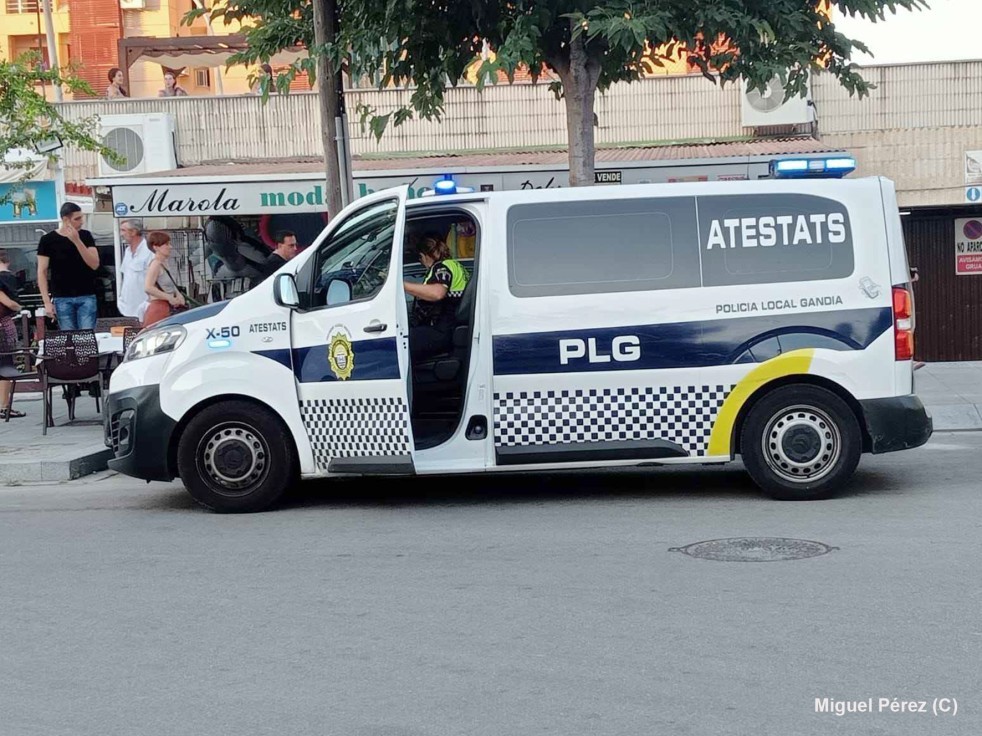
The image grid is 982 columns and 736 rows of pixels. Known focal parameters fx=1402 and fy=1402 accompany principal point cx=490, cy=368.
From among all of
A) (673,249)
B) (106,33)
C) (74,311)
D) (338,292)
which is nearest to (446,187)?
(338,292)

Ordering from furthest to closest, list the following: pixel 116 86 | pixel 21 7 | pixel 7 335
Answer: pixel 21 7
pixel 116 86
pixel 7 335

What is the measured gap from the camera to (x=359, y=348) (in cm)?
878

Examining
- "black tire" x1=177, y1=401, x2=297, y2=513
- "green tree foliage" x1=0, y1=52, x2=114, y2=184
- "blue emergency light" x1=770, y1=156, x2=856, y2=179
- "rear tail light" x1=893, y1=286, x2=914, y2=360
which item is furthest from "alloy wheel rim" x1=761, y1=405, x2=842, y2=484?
"green tree foliage" x1=0, y1=52, x2=114, y2=184

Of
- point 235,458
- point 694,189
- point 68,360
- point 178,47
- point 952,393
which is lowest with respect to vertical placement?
point 952,393

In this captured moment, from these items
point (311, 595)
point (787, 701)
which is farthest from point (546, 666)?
point (311, 595)

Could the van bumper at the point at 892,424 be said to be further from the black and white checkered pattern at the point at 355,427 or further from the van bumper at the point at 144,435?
the van bumper at the point at 144,435

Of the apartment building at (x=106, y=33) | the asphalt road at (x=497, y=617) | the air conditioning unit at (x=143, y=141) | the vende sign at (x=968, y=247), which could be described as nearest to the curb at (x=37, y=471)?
the asphalt road at (x=497, y=617)

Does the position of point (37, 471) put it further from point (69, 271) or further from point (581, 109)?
point (581, 109)

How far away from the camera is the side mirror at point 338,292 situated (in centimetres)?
898

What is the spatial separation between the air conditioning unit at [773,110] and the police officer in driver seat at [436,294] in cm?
1070

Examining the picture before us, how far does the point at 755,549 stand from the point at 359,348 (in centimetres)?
290

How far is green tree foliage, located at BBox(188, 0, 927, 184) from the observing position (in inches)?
478

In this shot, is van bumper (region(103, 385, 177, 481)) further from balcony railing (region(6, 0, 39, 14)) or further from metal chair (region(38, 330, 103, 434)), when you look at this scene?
balcony railing (region(6, 0, 39, 14))

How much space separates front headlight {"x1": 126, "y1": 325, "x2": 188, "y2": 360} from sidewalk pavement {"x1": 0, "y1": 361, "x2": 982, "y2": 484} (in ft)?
7.33
